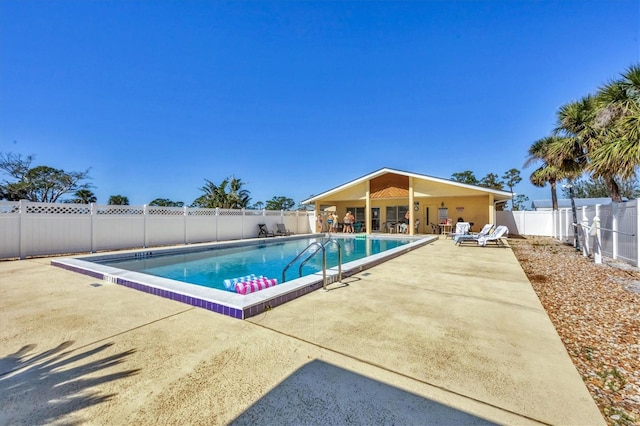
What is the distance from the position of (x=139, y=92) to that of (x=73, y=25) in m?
9.91

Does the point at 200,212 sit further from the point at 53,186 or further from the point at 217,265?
the point at 53,186

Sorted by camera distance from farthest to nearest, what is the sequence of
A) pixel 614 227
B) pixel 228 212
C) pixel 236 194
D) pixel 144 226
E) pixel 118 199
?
pixel 118 199 < pixel 236 194 < pixel 228 212 < pixel 144 226 < pixel 614 227

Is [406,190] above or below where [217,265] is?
above

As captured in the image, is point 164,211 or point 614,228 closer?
point 614,228

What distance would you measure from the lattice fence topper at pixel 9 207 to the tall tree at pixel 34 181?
89.2 ft

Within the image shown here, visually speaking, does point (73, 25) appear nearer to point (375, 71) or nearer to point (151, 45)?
point (151, 45)

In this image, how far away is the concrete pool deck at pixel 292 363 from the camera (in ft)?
6.04

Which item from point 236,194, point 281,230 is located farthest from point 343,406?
point 236,194

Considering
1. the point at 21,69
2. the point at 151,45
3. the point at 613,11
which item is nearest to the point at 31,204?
the point at 151,45

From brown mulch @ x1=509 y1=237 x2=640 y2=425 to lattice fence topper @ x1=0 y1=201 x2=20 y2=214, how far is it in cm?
1394

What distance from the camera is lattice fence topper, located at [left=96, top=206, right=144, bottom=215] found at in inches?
417

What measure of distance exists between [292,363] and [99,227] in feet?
38.1

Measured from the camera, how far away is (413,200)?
18078 mm

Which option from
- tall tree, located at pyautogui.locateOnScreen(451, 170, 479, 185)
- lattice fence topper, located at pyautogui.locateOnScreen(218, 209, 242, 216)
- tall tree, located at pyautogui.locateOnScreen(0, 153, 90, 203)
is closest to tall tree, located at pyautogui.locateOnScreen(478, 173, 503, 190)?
tall tree, located at pyautogui.locateOnScreen(451, 170, 479, 185)
